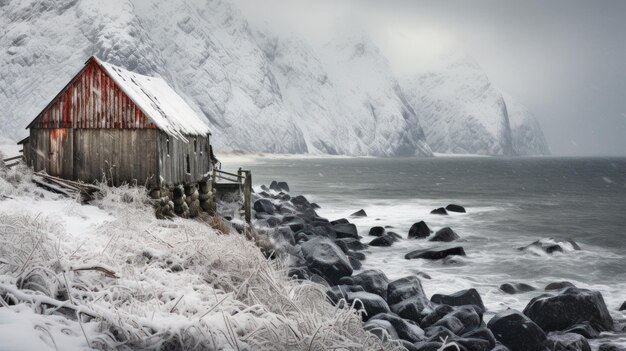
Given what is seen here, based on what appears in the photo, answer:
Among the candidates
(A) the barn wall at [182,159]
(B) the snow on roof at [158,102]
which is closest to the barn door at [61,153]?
(B) the snow on roof at [158,102]

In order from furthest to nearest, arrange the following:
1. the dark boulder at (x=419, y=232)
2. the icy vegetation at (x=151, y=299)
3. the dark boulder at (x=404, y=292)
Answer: the dark boulder at (x=419, y=232) < the dark boulder at (x=404, y=292) < the icy vegetation at (x=151, y=299)

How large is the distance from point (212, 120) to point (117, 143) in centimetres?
12952

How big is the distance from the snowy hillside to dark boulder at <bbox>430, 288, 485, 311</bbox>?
106 m

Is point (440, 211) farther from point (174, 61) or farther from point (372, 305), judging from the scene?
point (174, 61)

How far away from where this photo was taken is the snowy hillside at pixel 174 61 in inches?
4338

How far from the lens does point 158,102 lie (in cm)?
2223

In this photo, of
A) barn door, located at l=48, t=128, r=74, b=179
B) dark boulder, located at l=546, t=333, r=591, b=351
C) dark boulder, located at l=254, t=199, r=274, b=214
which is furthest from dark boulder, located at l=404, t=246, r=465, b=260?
barn door, located at l=48, t=128, r=74, b=179

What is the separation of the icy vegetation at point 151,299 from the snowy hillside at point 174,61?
108919 millimetres

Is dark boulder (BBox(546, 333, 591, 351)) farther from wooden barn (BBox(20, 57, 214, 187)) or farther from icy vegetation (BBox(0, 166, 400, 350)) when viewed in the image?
wooden barn (BBox(20, 57, 214, 187))

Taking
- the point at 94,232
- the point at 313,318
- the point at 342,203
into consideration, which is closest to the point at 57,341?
the point at 313,318

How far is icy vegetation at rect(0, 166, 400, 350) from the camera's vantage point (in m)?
4.90

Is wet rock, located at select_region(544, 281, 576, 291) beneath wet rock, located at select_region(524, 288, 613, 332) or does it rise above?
beneath

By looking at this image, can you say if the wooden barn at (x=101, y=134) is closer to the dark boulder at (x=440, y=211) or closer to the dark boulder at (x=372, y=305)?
the dark boulder at (x=372, y=305)

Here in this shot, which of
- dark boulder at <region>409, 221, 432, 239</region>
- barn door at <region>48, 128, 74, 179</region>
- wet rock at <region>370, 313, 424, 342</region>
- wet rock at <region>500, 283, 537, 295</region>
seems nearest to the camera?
wet rock at <region>370, 313, 424, 342</region>
